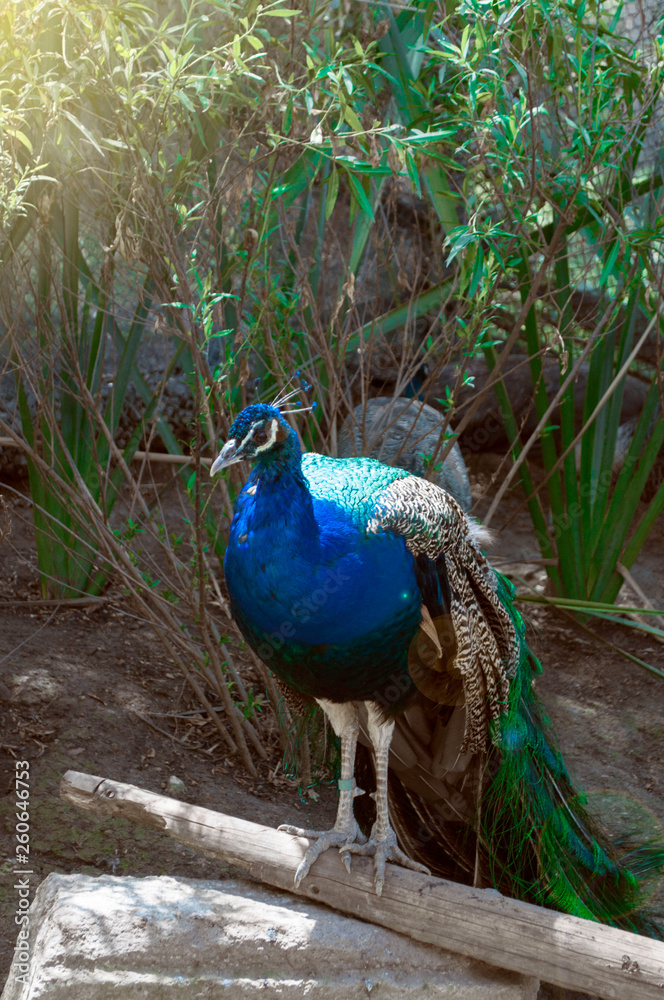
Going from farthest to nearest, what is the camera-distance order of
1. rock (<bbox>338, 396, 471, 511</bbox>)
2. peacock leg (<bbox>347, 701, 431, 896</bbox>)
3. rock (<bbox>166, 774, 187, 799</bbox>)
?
1. rock (<bbox>338, 396, 471, 511</bbox>)
2. rock (<bbox>166, 774, 187, 799</bbox>)
3. peacock leg (<bbox>347, 701, 431, 896</bbox>)

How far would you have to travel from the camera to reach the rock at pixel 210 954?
2.06 metres

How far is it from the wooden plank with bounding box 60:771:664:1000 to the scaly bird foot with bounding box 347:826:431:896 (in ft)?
0.10

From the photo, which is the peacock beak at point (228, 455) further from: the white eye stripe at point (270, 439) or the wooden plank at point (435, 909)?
the wooden plank at point (435, 909)

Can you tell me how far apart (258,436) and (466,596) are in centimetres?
67

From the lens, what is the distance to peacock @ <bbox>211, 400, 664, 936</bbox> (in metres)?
2.10

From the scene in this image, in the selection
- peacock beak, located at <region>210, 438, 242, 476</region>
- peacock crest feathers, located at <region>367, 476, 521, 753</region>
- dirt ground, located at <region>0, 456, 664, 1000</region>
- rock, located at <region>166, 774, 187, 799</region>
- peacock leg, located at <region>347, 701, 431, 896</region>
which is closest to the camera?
peacock beak, located at <region>210, 438, 242, 476</region>

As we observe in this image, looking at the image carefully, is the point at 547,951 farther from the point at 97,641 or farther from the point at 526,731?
the point at 97,641

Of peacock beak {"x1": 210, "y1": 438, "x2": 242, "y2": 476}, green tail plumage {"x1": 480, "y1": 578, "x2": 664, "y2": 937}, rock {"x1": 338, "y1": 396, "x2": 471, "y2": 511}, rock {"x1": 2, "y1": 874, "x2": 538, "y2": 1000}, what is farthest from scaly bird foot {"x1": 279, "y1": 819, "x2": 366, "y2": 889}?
rock {"x1": 338, "y1": 396, "x2": 471, "y2": 511}

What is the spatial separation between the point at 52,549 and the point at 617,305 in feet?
7.95

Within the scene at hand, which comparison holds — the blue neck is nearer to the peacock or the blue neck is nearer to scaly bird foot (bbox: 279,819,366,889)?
the peacock

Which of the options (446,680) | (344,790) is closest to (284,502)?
(446,680)

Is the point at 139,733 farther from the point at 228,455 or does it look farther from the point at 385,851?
the point at 228,455

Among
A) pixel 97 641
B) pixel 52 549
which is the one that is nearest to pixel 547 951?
pixel 97 641

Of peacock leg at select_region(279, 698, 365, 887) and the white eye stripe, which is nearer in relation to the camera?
the white eye stripe
